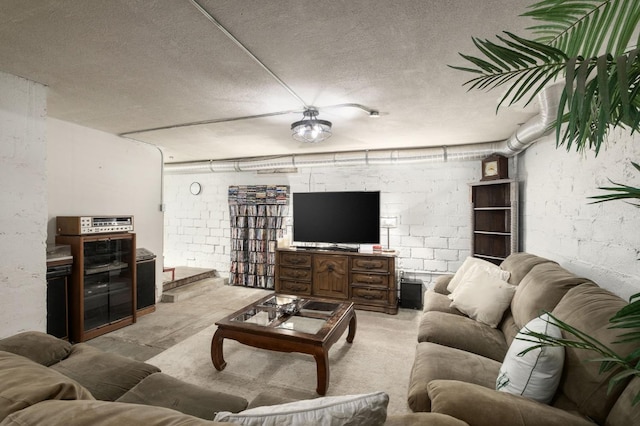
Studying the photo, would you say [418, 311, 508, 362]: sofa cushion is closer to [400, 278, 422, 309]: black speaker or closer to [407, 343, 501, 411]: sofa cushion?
[407, 343, 501, 411]: sofa cushion

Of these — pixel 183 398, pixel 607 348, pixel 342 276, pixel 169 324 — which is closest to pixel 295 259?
pixel 342 276

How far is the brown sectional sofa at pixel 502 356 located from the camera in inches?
44.6

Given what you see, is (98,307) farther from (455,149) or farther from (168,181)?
(455,149)

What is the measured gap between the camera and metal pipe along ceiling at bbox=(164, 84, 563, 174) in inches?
123

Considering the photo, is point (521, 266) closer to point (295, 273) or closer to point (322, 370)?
point (322, 370)

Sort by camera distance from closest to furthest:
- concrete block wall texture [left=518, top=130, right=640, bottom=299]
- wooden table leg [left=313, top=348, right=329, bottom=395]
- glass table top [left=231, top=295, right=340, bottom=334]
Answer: concrete block wall texture [left=518, top=130, right=640, bottom=299], wooden table leg [left=313, top=348, right=329, bottom=395], glass table top [left=231, top=295, right=340, bottom=334]

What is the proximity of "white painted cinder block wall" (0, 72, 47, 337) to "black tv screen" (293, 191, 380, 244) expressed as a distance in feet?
10.3

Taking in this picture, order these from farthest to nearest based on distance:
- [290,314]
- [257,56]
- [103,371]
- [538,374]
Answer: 1. [290,314]
2. [257,56]
3. [103,371]
4. [538,374]

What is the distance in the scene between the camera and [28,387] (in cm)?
78

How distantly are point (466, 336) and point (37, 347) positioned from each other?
263 centimetres

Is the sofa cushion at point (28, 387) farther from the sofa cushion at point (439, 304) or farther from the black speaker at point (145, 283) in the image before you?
the black speaker at point (145, 283)

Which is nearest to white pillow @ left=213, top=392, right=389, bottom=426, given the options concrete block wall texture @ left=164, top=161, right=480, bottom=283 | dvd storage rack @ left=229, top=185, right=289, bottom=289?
concrete block wall texture @ left=164, top=161, right=480, bottom=283

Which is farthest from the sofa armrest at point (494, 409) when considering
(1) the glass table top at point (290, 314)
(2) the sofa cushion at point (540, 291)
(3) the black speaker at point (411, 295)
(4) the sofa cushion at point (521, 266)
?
(3) the black speaker at point (411, 295)

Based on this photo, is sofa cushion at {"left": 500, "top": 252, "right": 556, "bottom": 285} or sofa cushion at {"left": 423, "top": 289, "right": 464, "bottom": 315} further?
sofa cushion at {"left": 423, "top": 289, "right": 464, "bottom": 315}
